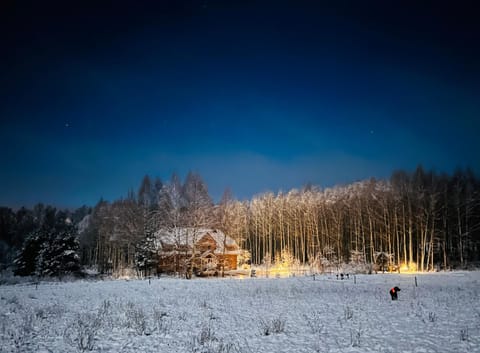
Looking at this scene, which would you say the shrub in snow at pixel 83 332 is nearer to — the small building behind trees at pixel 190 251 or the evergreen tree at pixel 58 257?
the small building behind trees at pixel 190 251

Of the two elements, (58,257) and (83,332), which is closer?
(83,332)

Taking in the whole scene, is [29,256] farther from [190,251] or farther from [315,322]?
[315,322]

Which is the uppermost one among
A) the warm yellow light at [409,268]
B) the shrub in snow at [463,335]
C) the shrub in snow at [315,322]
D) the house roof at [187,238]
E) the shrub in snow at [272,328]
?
the house roof at [187,238]

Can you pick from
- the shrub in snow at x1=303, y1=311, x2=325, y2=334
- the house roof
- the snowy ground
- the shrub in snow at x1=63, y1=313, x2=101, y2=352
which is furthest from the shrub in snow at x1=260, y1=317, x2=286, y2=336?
the house roof

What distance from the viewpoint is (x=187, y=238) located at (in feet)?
137

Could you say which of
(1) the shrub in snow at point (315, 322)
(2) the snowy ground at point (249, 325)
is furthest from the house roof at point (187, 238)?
(1) the shrub in snow at point (315, 322)

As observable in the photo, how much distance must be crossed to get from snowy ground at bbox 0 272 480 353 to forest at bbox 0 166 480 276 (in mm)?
23256

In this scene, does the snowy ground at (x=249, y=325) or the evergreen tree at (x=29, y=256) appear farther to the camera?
the evergreen tree at (x=29, y=256)

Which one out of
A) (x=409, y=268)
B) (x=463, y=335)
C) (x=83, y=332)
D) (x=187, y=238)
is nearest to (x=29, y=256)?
(x=187, y=238)

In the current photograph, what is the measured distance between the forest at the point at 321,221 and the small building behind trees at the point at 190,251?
1.67 metres

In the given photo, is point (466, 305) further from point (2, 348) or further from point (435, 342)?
point (2, 348)

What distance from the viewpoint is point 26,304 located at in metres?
19.3

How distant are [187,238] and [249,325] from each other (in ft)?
95.0

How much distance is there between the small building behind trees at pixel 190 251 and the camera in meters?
42.6
